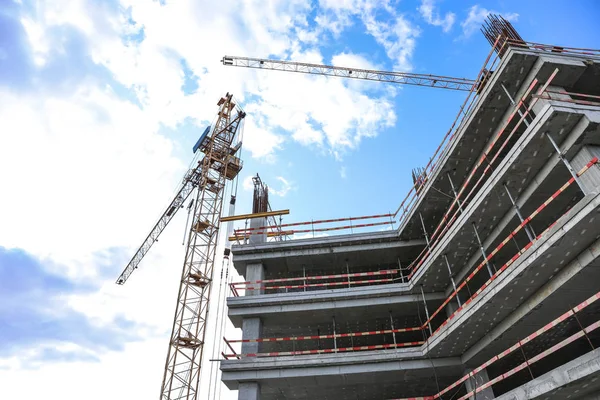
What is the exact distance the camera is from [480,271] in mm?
16297

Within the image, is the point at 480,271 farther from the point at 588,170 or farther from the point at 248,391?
the point at 248,391

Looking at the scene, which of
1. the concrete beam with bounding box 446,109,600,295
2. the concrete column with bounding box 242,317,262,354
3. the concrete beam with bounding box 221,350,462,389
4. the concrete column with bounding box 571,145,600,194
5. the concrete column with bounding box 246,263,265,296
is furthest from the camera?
the concrete column with bounding box 246,263,265,296

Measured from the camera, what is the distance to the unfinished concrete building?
991 cm

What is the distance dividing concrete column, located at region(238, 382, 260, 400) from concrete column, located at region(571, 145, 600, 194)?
13.8 meters

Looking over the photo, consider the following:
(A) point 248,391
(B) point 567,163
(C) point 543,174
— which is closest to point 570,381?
(B) point 567,163

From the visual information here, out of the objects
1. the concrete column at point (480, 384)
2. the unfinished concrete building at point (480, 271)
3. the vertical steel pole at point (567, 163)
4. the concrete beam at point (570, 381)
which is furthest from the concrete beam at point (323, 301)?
the vertical steel pole at point (567, 163)

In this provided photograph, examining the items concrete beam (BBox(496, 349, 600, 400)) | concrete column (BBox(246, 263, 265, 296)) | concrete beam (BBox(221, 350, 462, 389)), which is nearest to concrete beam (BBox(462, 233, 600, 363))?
concrete beam (BBox(496, 349, 600, 400))

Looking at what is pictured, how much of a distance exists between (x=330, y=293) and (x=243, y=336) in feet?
14.6

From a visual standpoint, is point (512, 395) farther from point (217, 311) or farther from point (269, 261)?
point (217, 311)

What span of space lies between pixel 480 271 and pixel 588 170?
306 inches

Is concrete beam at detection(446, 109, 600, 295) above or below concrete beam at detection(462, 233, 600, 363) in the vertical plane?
above

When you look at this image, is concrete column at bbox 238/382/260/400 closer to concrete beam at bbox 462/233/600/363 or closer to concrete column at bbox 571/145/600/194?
concrete beam at bbox 462/233/600/363

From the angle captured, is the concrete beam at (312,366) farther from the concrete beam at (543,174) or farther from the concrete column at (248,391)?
the concrete beam at (543,174)

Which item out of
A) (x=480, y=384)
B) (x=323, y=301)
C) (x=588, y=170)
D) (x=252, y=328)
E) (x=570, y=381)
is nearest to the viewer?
(x=570, y=381)
